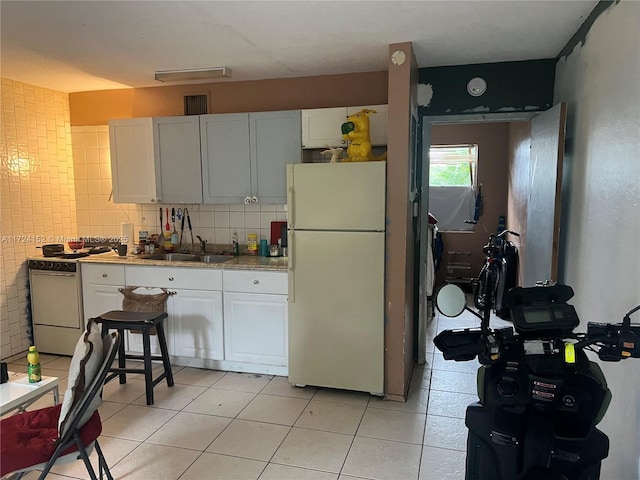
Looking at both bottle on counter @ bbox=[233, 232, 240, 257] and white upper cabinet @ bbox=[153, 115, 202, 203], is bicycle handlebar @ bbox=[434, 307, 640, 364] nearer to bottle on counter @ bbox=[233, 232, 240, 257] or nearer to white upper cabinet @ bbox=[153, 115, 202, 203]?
bottle on counter @ bbox=[233, 232, 240, 257]

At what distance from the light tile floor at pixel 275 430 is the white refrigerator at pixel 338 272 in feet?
0.86

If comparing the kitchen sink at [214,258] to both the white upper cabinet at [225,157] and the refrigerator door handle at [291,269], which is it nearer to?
the white upper cabinet at [225,157]

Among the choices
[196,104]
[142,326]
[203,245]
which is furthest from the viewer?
[203,245]

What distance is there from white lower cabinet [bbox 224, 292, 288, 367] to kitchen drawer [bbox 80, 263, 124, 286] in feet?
3.28

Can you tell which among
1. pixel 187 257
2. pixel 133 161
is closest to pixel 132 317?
pixel 187 257

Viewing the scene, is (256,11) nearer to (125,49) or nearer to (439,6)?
(439,6)

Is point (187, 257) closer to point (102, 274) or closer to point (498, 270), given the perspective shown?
point (102, 274)

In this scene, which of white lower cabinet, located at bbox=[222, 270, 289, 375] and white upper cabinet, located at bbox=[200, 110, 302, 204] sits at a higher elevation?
white upper cabinet, located at bbox=[200, 110, 302, 204]

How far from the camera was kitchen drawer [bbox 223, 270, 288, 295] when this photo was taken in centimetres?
342

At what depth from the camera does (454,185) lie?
6637 mm

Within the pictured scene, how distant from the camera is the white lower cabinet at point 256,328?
11.4 ft

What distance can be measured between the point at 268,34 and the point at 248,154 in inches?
45.8

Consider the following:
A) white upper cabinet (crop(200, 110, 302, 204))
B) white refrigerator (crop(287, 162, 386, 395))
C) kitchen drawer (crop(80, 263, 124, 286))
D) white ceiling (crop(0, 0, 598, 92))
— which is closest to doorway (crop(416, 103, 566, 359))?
white ceiling (crop(0, 0, 598, 92))

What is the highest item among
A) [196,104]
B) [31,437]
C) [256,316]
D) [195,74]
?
[195,74]
